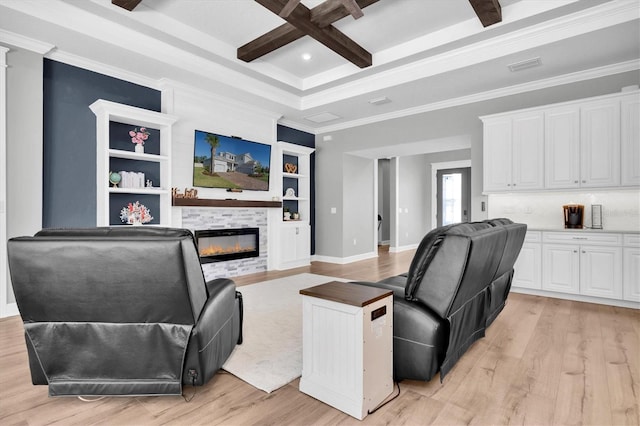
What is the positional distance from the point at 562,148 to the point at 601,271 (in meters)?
1.53

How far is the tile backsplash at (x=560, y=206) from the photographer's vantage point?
4113 mm

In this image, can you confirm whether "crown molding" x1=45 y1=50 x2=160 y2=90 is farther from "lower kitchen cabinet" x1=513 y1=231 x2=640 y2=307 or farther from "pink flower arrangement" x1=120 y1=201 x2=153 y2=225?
"lower kitchen cabinet" x1=513 y1=231 x2=640 y2=307

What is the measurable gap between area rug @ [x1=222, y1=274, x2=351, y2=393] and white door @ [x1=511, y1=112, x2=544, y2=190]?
336 centimetres

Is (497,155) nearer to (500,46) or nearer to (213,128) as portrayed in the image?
(500,46)

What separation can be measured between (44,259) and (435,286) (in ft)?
6.69

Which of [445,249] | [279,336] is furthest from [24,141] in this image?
[445,249]

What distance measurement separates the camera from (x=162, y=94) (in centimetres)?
480

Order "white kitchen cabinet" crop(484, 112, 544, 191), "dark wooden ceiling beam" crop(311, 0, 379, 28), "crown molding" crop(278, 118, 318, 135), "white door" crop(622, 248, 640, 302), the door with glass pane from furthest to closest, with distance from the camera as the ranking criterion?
1. the door with glass pane
2. "crown molding" crop(278, 118, 318, 135)
3. "white kitchen cabinet" crop(484, 112, 544, 191)
4. "white door" crop(622, 248, 640, 302)
5. "dark wooden ceiling beam" crop(311, 0, 379, 28)

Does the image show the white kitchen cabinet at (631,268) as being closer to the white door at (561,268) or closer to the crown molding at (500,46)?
the white door at (561,268)

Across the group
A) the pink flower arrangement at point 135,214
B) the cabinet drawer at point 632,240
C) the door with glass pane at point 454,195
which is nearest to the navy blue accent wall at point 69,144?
the pink flower arrangement at point 135,214

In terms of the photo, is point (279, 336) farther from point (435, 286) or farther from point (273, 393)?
point (435, 286)

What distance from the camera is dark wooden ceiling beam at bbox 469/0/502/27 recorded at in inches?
127

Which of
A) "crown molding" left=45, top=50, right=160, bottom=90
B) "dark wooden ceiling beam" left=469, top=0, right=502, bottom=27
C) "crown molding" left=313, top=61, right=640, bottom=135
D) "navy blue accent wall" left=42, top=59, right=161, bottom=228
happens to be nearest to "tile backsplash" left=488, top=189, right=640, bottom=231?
"crown molding" left=313, top=61, right=640, bottom=135

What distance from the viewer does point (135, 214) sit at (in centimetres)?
443
